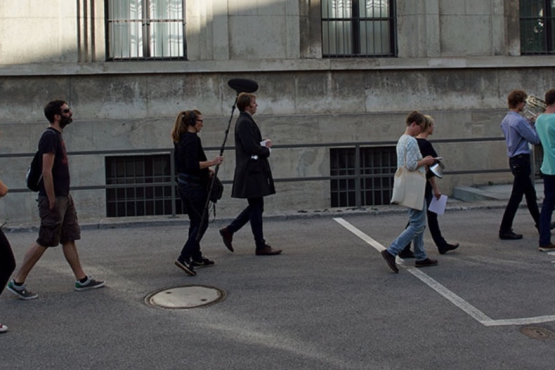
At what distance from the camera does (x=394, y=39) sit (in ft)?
45.6

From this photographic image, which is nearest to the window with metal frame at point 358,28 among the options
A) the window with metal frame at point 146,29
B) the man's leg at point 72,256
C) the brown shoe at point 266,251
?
the window with metal frame at point 146,29

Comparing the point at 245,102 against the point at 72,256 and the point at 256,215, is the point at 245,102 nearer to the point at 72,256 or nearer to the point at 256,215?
the point at 256,215

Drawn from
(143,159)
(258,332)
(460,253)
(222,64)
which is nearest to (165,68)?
(222,64)

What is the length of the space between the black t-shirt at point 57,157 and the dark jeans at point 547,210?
18.4 ft

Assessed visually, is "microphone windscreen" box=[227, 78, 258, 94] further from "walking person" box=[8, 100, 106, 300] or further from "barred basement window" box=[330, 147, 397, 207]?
"barred basement window" box=[330, 147, 397, 207]

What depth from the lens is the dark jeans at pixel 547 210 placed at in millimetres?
7234

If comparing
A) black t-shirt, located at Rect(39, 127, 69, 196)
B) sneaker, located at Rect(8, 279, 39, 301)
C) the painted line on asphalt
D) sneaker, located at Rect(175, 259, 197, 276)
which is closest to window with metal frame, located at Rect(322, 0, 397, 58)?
the painted line on asphalt

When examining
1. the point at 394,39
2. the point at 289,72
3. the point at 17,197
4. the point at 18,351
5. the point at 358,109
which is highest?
the point at 394,39

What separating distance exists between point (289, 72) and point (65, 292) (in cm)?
821

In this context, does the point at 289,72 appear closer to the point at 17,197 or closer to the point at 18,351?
the point at 17,197

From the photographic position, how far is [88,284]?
6195 millimetres

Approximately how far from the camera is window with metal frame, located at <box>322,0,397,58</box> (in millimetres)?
13773

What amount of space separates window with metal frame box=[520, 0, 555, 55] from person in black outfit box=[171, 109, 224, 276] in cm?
1058

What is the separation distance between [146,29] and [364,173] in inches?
232
